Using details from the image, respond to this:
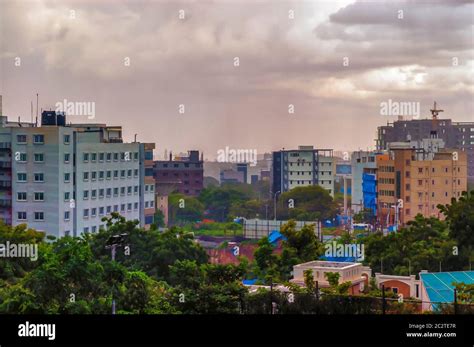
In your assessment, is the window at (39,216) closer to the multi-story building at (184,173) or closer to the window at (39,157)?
the window at (39,157)

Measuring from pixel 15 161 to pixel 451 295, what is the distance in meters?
5.60

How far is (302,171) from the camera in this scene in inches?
500

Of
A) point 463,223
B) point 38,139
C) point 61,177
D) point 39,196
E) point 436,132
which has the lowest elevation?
point 463,223

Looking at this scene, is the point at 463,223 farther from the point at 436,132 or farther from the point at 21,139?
the point at 436,132

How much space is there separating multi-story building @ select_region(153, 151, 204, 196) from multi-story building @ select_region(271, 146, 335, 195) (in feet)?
4.29

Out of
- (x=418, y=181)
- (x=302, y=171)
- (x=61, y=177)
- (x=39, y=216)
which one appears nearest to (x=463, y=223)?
(x=418, y=181)

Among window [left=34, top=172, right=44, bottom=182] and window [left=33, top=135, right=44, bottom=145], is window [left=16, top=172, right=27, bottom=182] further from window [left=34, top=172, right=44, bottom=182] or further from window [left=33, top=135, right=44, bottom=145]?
window [left=33, top=135, right=44, bottom=145]

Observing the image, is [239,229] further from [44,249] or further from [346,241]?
[44,249]

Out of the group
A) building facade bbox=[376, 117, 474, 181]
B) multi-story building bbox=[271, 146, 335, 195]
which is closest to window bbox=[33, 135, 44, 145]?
multi-story building bbox=[271, 146, 335, 195]

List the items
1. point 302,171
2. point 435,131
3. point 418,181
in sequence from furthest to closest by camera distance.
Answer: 1. point 302,171
2. point 435,131
3. point 418,181

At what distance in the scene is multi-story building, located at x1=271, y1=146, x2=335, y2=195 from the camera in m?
12.4

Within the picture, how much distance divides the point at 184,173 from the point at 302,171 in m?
1.97

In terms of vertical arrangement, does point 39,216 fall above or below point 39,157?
below

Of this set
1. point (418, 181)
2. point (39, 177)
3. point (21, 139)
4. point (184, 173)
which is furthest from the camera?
point (184, 173)
